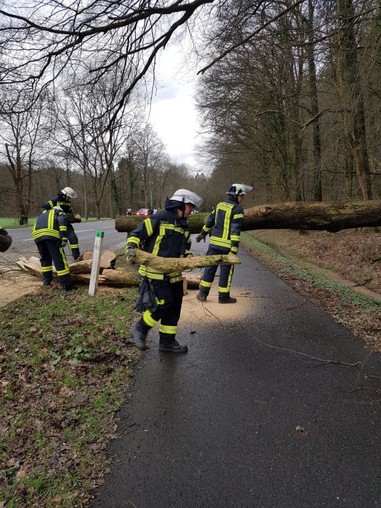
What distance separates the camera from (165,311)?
413 cm

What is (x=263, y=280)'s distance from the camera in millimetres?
8359

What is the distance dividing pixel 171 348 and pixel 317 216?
350 centimetres

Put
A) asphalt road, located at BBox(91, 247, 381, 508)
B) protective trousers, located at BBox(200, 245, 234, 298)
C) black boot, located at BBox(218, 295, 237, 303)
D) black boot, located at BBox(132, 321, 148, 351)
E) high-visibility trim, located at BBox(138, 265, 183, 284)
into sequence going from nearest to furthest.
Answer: asphalt road, located at BBox(91, 247, 381, 508) < high-visibility trim, located at BBox(138, 265, 183, 284) < black boot, located at BBox(132, 321, 148, 351) < protective trousers, located at BBox(200, 245, 234, 298) < black boot, located at BBox(218, 295, 237, 303)

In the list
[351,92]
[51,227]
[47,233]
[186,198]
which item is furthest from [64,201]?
[351,92]

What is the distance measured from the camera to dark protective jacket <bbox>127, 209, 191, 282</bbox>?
3980 mm

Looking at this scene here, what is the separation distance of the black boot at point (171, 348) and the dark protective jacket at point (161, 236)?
80 cm

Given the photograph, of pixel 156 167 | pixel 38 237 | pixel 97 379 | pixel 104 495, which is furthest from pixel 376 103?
pixel 156 167

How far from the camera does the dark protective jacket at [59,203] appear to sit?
23.9 feet

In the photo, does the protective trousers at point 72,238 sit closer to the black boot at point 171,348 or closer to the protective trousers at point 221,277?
the protective trousers at point 221,277

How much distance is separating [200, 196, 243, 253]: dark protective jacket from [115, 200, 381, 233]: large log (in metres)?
0.56

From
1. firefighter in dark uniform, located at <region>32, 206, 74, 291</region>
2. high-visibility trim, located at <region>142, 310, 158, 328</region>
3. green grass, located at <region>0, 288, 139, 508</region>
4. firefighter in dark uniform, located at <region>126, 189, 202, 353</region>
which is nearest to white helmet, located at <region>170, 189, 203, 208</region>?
firefighter in dark uniform, located at <region>126, 189, 202, 353</region>

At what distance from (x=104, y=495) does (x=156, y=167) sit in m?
66.9

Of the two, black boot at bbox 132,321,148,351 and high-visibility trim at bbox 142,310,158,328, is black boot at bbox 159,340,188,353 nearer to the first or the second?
black boot at bbox 132,321,148,351

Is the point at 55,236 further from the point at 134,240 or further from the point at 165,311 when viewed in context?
the point at 165,311
